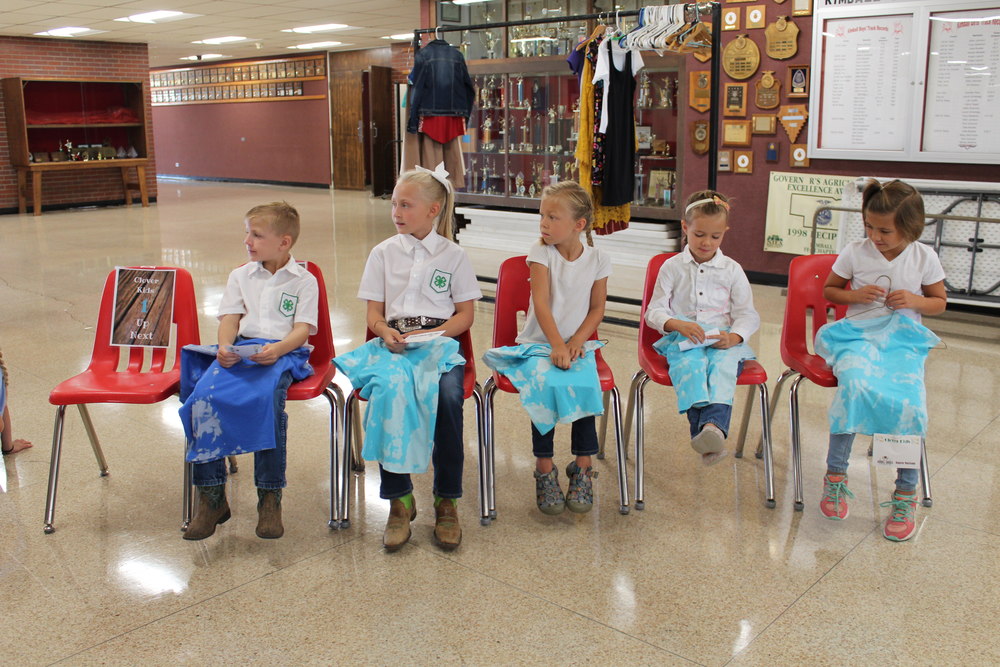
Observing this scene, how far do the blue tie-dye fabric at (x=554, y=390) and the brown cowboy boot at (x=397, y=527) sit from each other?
0.43 meters

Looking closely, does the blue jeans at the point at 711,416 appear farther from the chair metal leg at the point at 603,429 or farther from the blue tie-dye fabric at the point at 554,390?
the chair metal leg at the point at 603,429

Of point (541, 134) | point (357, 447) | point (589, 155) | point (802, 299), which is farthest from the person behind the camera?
point (541, 134)

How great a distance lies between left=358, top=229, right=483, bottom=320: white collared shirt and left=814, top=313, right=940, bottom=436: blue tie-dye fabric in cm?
108

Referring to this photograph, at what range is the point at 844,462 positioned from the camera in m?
2.52

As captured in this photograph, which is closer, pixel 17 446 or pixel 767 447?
pixel 767 447

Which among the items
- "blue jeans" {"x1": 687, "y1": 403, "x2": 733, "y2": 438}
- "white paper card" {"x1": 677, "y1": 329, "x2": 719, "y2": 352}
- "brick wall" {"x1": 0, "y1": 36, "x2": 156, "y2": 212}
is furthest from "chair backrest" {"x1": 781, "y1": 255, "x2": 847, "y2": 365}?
"brick wall" {"x1": 0, "y1": 36, "x2": 156, "y2": 212}

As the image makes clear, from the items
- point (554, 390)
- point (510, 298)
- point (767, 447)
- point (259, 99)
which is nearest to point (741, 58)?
point (510, 298)

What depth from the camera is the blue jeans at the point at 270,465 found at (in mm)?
2355

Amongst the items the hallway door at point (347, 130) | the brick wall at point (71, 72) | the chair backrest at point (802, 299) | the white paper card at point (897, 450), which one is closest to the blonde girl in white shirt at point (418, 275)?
the chair backrest at point (802, 299)

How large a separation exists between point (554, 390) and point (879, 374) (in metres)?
0.89

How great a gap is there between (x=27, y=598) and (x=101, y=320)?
91cm

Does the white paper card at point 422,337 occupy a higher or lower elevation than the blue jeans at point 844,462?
higher

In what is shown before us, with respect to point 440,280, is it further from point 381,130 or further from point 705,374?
point 381,130

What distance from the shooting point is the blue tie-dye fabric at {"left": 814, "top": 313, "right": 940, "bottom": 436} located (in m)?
2.35
